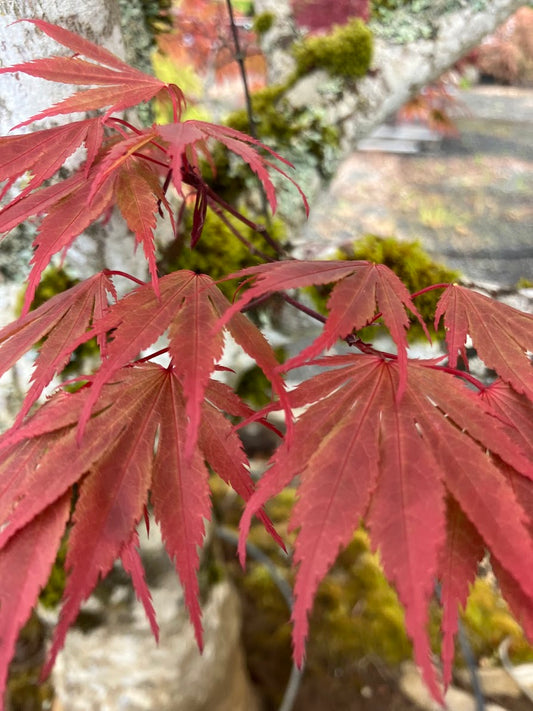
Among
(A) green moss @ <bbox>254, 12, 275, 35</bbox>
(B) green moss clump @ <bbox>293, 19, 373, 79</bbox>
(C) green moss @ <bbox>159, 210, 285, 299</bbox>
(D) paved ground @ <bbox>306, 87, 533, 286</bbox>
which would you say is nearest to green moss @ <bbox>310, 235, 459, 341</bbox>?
(C) green moss @ <bbox>159, 210, 285, 299</bbox>

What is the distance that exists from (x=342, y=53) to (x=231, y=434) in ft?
3.35

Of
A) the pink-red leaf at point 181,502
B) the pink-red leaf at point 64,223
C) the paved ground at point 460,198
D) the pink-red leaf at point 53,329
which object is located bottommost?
the paved ground at point 460,198

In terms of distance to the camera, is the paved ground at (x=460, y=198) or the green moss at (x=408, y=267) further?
the paved ground at (x=460, y=198)

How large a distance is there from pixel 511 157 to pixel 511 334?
602 centimetres

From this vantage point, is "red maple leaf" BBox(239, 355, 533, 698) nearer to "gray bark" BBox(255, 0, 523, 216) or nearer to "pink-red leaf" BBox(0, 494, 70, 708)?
"pink-red leaf" BBox(0, 494, 70, 708)

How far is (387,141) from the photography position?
5.89m

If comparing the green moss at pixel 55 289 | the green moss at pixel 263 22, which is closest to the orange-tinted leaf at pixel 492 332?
the green moss at pixel 55 289

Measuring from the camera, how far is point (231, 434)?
0.39 metres

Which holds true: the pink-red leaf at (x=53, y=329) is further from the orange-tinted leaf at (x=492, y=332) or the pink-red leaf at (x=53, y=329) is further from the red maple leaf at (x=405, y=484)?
the orange-tinted leaf at (x=492, y=332)

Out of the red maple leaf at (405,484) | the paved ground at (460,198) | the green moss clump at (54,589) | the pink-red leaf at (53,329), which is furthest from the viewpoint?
the paved ground at (460,198)

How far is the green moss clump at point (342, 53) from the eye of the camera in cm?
109

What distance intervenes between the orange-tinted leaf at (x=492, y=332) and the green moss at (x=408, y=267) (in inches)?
11.7

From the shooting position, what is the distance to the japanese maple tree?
0.31 m

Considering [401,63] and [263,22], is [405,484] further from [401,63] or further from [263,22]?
[263,22]
